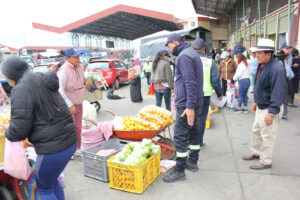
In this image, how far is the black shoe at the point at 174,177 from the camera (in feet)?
11.8

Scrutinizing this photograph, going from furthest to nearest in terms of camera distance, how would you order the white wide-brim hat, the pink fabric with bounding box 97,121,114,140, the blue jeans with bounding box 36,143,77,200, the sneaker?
the sneaker
the pink fabric with bounding box 97,121,114,140
the white wide-brim hat
the blue jeans with bounding box 36,143,77,200

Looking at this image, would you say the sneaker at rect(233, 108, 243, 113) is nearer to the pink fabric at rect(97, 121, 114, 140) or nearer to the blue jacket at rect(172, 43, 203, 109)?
the blue jacket at rect(172, 43, 203, 109)

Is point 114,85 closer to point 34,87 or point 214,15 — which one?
point 34,87

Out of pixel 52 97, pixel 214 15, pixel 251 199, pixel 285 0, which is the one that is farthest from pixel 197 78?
pixel 214 15

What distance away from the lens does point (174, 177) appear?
362 centimetres

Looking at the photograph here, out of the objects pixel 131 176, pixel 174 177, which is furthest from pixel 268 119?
pixel 131 176

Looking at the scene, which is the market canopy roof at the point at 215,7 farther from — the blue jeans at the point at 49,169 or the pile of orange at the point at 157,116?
the blue jeans at the point at 49,169

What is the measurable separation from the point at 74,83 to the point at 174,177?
2.41m

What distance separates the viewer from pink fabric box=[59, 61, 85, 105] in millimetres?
4238

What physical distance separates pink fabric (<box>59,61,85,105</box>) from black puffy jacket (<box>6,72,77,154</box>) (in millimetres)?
1918

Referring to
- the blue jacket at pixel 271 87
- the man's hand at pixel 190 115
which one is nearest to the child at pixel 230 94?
the blue jacket at pixel 271 87

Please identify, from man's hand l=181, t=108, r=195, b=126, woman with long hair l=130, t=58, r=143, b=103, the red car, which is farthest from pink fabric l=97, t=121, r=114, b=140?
the red car

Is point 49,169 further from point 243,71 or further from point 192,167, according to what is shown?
point 243,71

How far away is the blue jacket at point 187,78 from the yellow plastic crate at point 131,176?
40.9 inches
